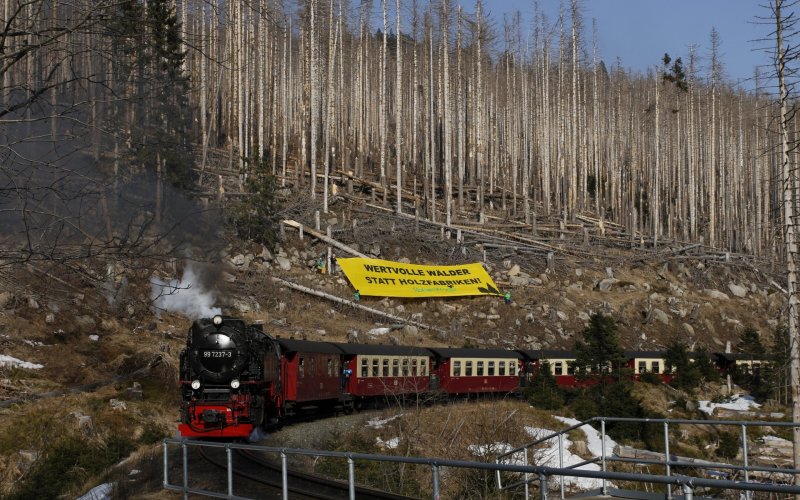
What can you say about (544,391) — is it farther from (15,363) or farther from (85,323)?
(15,363)

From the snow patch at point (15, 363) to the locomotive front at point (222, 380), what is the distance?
8517mm

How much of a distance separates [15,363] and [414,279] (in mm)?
21110

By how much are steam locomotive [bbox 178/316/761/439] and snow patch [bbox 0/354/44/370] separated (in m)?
8.50

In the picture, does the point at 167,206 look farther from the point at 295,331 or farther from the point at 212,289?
the point at 295,331

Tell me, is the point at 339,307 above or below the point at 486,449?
above

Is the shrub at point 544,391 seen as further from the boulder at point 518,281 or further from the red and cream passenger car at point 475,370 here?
the boulder at point 518,281

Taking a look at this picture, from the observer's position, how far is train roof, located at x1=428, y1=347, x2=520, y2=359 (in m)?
32.5

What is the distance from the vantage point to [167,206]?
658 inches

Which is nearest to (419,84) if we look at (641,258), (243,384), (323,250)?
(641,258)

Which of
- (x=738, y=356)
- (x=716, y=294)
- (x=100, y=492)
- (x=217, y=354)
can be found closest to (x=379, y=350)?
(x=217, y=354)

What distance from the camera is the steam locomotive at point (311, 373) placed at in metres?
20.9

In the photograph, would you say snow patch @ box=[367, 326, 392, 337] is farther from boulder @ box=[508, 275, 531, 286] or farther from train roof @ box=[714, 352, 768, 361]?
train roof @ box=[714, 352, 768, 361]

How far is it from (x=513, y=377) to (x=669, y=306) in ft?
62.8

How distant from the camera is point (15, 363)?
89.0 ft
